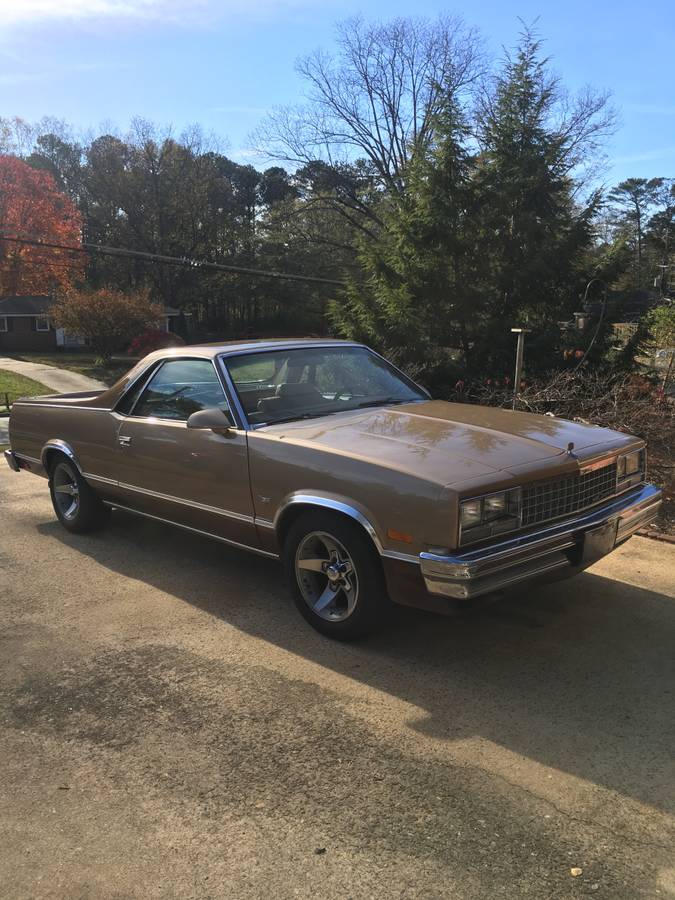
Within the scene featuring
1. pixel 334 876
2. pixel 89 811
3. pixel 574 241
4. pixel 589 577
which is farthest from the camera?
pixel 574 241

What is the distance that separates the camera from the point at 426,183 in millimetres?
12773

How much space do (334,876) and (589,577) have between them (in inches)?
126

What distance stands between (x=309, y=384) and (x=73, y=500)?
8.81 feet

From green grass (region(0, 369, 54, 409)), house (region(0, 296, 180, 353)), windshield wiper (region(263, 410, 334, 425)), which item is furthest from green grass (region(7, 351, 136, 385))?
windshield wiper (region(263, 410, 334, 425))

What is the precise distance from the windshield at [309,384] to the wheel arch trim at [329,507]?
0.67 m

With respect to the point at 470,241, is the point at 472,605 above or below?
below

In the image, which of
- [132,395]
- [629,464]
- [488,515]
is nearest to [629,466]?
[629,464]

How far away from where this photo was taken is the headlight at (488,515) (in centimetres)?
332

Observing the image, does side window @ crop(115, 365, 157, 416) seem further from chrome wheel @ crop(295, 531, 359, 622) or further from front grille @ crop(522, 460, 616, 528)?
front grille @ crop(522, 460, 616, 528)

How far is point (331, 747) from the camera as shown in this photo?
301 centimetres

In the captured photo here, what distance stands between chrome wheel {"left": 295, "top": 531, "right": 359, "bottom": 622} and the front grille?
37.8 inches

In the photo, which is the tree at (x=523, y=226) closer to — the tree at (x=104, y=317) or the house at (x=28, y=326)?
the tree at (x=104, y=317)

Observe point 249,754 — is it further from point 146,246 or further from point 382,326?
point 146,246

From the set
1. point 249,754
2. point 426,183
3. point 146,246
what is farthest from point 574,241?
point 146,246
